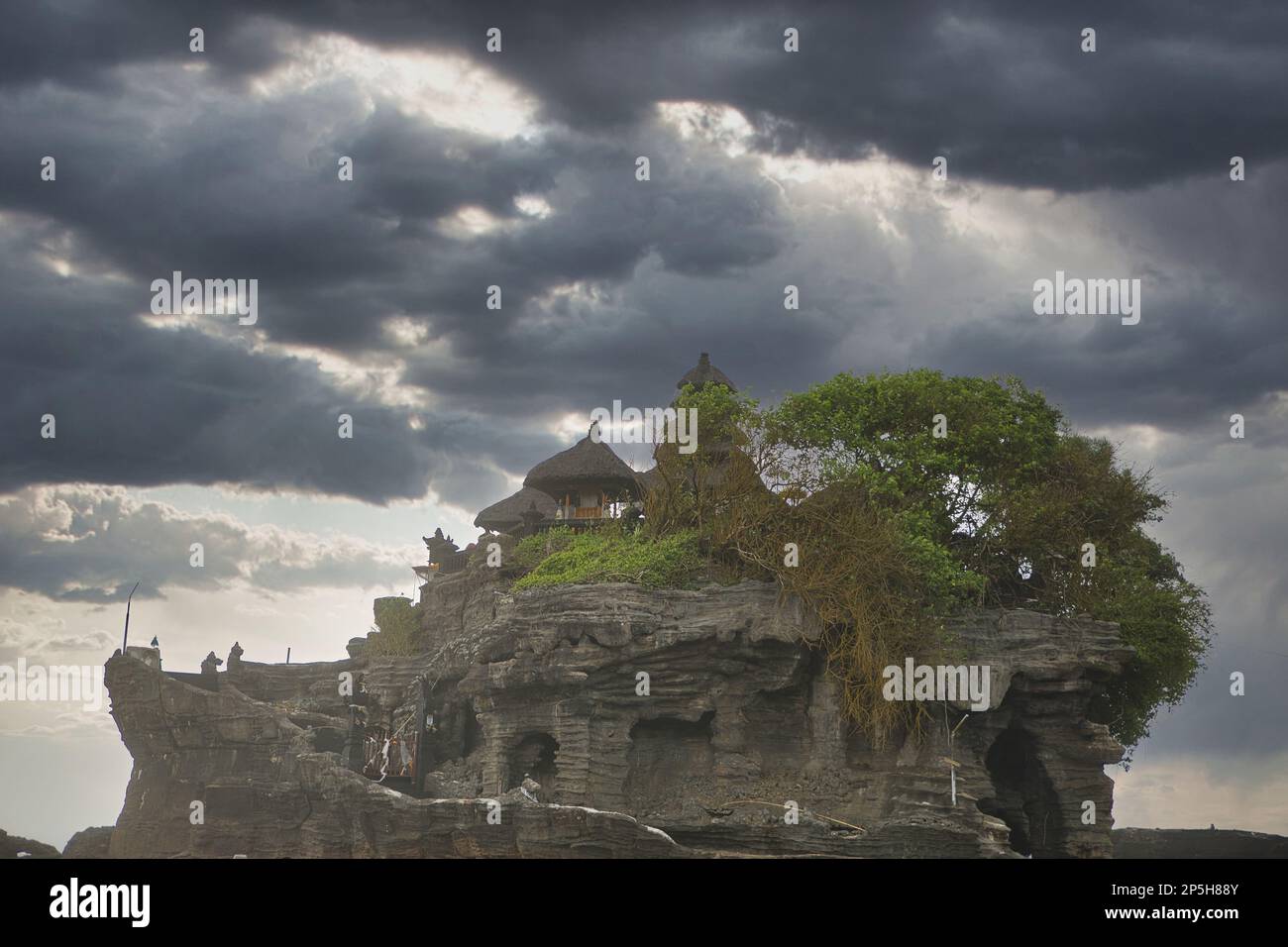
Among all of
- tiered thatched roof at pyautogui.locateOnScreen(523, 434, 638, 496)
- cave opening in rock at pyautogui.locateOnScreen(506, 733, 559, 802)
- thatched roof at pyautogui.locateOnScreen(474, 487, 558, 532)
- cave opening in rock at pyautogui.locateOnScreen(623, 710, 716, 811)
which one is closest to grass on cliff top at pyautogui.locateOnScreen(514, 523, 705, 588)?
cave opening in rock at pyautogui.locateOnScreen(623, 710, 716, 811)

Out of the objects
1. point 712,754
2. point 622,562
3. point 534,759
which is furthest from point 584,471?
point 712,754

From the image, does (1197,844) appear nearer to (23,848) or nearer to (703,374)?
(703,374)

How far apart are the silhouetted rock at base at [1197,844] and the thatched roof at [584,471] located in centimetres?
2638

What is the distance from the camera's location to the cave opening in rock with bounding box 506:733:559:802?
112 ft

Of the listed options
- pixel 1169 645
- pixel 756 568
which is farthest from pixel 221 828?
pixel 1169 645

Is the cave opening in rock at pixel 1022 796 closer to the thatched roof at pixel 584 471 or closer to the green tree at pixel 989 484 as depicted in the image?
the green tree at pixel 989 484

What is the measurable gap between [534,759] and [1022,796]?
43.7 ft

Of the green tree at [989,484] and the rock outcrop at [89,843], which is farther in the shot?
the rock outcrop at [89,843]

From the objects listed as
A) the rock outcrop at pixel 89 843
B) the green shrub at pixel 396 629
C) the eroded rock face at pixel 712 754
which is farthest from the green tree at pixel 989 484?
the rock outcrop at pixel 89 843

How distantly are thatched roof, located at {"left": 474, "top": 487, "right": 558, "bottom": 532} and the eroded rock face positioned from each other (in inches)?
703

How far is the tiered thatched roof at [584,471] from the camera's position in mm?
43938

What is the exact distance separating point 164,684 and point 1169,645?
1293 inches

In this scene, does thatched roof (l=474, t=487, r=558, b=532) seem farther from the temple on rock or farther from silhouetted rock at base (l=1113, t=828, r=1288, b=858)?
silhouetted rock at base (l=1113, t=828, r=1288, b=858)

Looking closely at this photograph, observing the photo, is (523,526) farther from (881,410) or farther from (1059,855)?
(1059,855)
